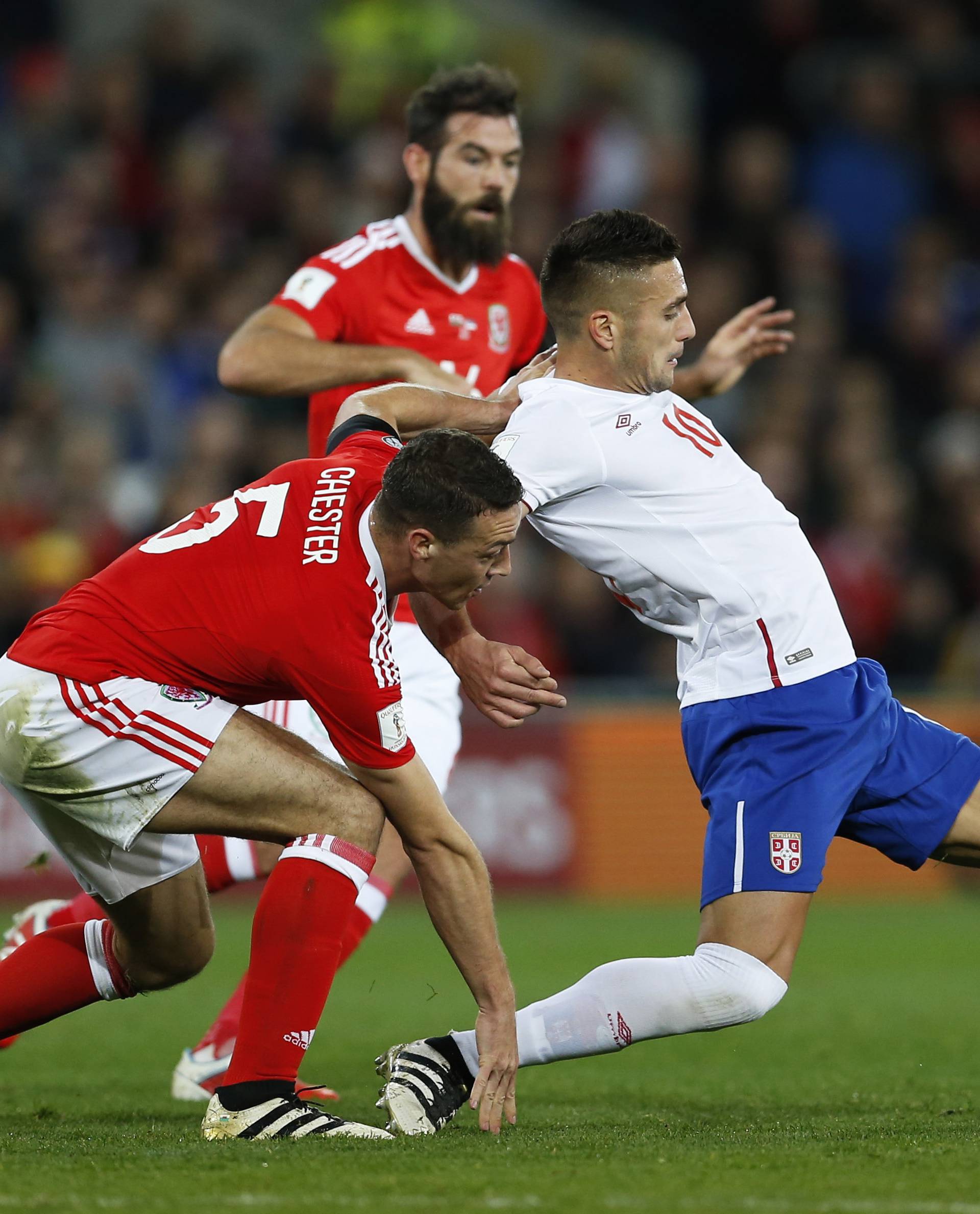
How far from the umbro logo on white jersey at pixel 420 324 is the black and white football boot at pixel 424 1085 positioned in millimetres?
2614

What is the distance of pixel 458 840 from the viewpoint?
14.8ft

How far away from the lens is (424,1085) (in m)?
4.68

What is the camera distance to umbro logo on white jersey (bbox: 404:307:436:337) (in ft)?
21.0

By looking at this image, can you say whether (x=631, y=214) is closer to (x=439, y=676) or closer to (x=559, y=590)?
(x=439, y=676)

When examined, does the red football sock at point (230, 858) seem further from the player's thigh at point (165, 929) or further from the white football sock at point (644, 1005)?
the white football sock at point (644, 1005)

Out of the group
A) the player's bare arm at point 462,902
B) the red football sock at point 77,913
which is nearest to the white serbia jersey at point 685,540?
the player's bare arm at point 462,902

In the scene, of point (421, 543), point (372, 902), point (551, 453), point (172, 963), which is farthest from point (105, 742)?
point (372, 902)

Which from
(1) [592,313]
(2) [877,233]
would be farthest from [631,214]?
(2) [877,233]

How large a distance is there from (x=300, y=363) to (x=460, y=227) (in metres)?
0.81

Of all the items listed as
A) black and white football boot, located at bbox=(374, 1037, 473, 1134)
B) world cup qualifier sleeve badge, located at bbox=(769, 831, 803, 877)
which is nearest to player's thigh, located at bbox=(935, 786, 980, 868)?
world cup qualifier sleeve badge, located at bbox=(769, 831, 803, 877)

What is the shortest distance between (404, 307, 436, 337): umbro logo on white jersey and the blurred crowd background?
16.1 ft

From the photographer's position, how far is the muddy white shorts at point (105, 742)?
4.47m

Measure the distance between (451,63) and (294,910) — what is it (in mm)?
10796

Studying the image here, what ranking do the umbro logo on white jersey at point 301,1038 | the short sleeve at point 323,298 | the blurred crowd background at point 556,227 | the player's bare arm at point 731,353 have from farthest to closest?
the blurred crowd background at point 556,227
the short sleeve at point 323,298
the player's bare arm at point 731,353
the umbro logo on white jersey at point 301,1038
